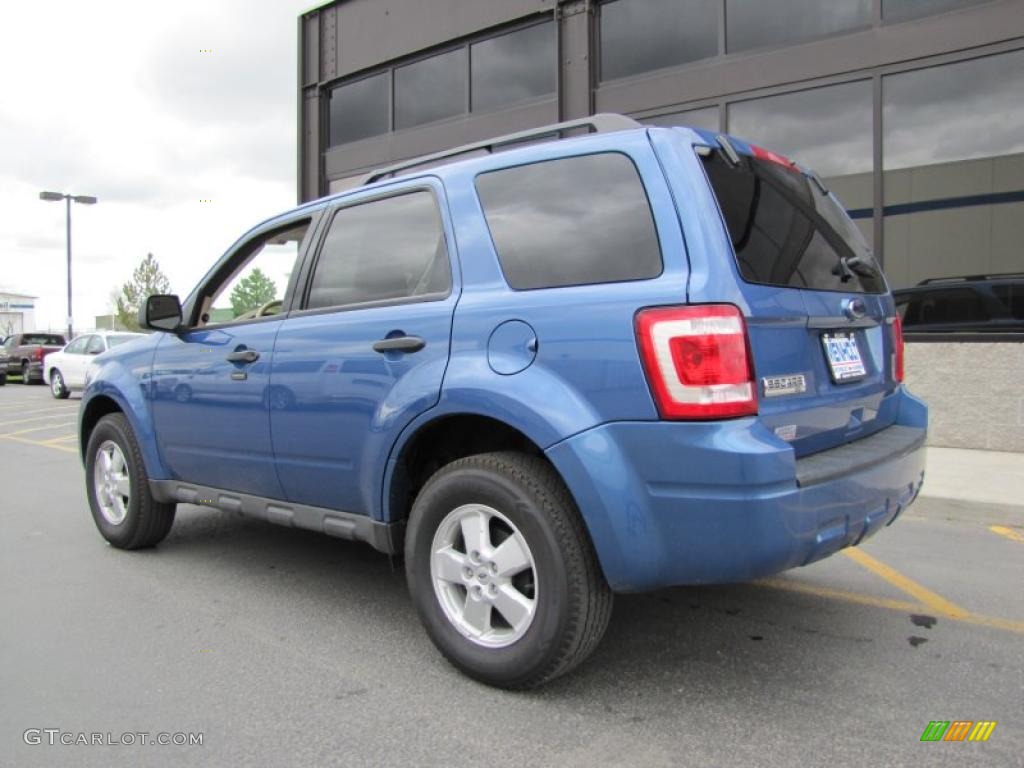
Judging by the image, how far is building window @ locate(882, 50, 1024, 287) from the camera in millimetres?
8445

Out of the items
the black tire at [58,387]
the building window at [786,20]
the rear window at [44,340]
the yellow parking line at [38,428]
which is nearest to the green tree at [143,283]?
the rear window at [44,340]

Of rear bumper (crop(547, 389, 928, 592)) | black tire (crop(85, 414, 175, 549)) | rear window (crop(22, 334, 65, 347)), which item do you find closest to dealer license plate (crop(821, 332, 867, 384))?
rear bumper (crop(547, 389, 928, 592))

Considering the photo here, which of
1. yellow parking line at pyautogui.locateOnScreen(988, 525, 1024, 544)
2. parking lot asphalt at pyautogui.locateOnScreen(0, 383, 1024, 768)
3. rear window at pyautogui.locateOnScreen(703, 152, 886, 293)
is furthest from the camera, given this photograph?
yellow parking line at pyautogui.locateOnScreen(988, 525, 1024, 544)

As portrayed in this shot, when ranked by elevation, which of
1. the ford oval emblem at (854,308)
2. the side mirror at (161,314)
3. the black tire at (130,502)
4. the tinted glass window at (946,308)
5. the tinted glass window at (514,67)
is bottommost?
the black tire at (130,502)

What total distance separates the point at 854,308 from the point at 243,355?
8.83 feet

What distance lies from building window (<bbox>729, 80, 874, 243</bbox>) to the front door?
749cm

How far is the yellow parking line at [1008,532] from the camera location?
5.31 metres

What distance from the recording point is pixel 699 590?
391 centimetres

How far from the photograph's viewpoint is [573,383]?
256cm

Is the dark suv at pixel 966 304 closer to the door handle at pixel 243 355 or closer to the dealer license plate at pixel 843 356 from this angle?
the dealer license plate at pixel 843 356

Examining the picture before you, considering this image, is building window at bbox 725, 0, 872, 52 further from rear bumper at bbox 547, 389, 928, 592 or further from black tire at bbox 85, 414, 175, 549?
black tire at bbox 85, 414, 175, 549

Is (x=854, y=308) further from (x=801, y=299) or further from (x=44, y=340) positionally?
(x=44, y=340)

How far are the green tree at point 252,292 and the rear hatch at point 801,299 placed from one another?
2259 millimetres

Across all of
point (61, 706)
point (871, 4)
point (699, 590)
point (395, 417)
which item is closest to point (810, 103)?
point (871, 4)
